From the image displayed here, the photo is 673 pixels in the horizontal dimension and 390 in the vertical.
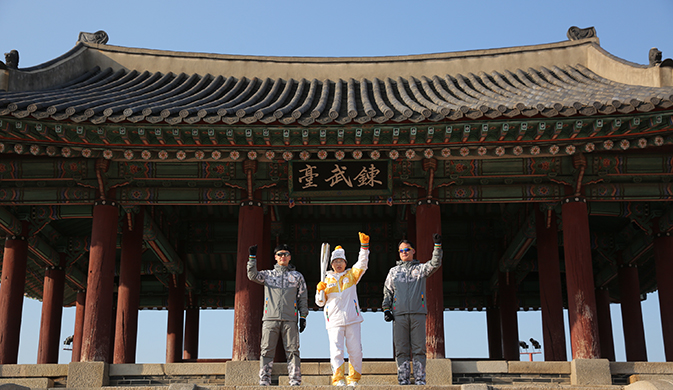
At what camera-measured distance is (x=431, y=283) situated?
1079 cm

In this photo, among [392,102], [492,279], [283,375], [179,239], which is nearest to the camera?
[283,375]

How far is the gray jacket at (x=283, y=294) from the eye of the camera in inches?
342

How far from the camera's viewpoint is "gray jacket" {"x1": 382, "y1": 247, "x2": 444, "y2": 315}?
8.73 meters

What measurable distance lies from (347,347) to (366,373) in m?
1.76

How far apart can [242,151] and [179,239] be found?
234 inches

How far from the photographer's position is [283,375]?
32.7 feet

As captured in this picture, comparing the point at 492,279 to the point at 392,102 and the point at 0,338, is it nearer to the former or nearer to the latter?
the point at 392,102

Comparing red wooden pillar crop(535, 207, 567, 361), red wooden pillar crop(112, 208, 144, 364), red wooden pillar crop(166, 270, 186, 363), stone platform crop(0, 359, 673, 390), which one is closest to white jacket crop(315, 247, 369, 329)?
stone platform crop(0, 359, 673, 390)

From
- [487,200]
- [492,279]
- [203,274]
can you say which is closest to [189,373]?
[487,200]

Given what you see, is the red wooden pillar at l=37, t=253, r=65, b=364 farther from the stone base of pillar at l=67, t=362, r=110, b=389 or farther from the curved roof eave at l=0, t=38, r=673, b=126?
the stone base of pillar at l=67, t=362, r=110, b=389

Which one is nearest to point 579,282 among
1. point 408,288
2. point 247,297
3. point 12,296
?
point 408,288

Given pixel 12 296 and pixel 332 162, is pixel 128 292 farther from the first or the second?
pixel 332 162

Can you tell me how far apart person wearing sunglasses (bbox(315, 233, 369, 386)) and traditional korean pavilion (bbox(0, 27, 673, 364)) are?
2493 mm

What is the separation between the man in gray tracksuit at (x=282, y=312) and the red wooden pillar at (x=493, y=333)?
32.9ft
